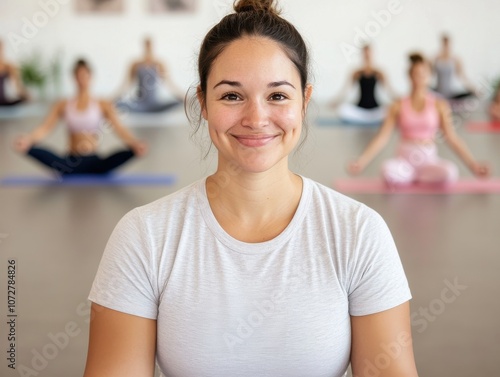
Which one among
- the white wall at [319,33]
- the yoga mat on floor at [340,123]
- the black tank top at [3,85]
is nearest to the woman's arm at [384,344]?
the yoga mat on floor at [340,123]

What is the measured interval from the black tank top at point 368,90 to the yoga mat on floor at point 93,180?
166 inches

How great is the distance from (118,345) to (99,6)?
36.3ft

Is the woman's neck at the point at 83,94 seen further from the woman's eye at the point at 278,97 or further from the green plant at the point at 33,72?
the green plant at the point at 33,72

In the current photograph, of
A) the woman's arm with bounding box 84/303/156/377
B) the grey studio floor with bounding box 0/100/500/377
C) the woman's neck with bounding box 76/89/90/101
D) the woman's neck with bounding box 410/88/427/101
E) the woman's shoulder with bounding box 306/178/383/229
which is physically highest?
the woman's neck with bounding box 410/88/427/101

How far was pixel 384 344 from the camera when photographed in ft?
4.37

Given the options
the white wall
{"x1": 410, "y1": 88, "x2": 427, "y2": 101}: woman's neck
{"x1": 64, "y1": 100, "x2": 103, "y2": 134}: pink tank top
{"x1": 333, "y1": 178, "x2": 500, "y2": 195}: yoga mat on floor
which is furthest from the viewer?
the white wall

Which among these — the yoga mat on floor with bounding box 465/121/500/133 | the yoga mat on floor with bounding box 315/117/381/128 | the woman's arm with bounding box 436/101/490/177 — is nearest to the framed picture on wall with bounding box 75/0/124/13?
the yoga mat on floor with bounding box 315/117/381/128

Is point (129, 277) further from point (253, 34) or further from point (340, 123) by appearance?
point (340, 123)

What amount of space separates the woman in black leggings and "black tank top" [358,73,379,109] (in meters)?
4.18

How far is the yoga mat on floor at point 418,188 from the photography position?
514 cm

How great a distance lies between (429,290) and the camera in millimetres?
3219

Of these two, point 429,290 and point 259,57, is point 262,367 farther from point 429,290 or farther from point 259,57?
point 429,290

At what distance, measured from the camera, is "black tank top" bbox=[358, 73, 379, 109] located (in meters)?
9.30

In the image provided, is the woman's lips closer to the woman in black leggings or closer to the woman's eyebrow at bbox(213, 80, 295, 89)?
the woman's eyebrow at bbox(213, 80, 295, 89)
